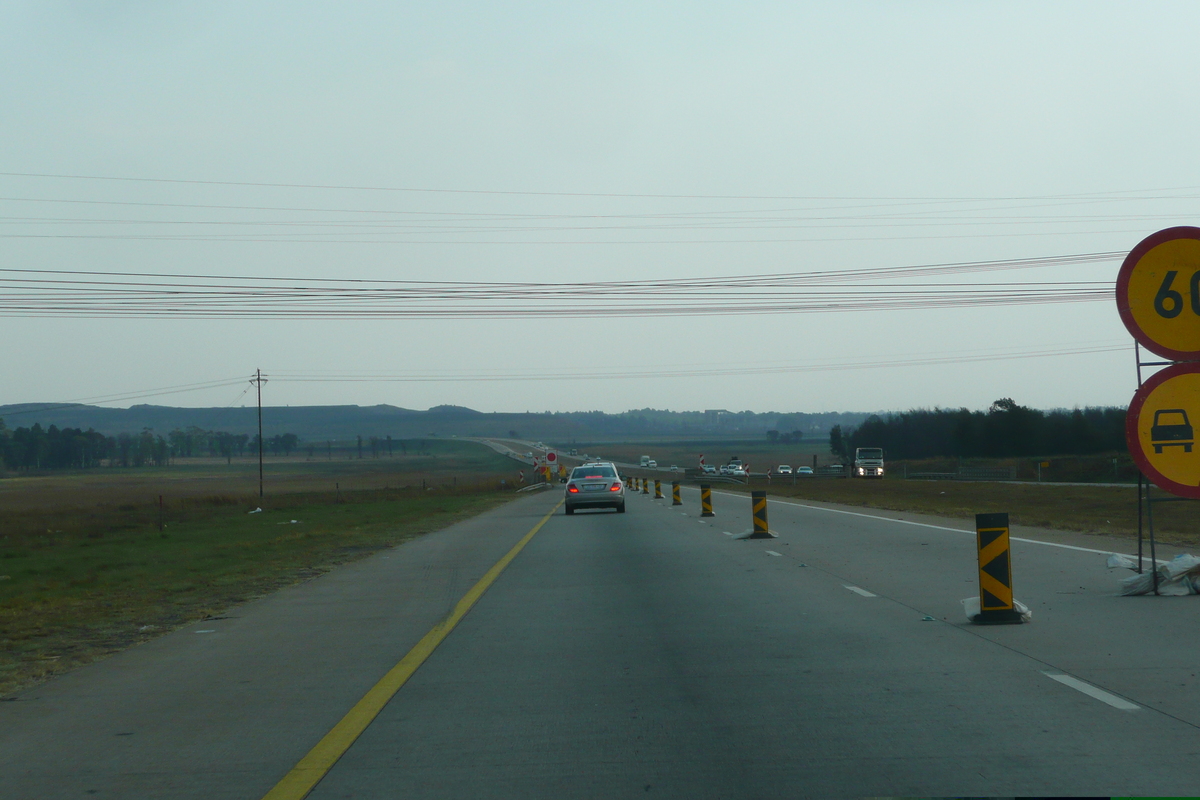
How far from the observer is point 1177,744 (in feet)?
19.9

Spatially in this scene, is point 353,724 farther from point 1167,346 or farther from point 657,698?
point 1167,346

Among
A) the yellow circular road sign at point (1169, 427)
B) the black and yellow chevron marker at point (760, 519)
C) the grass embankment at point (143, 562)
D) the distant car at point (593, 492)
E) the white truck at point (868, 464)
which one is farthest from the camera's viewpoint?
the white truck at point (868, 464)

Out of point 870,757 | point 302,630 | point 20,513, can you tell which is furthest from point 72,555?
point 20,513

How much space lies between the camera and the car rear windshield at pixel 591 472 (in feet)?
122

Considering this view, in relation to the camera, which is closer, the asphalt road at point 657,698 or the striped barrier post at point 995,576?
the asphalt road at point 657,698

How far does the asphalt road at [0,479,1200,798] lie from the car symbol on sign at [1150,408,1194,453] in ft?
5.46

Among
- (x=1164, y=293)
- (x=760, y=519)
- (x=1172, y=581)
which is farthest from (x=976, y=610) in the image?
(x=760, y=519)

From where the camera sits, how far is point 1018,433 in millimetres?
100562

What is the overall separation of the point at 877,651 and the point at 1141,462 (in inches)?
156

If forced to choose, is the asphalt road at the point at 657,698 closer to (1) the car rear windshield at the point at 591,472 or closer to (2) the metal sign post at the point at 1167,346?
(2) the metal sign post at the point at 1167,346

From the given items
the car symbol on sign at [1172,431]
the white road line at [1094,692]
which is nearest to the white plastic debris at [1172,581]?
the car symbol on sign at [1172,431]

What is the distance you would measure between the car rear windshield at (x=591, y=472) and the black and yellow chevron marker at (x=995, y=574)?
26.6 m

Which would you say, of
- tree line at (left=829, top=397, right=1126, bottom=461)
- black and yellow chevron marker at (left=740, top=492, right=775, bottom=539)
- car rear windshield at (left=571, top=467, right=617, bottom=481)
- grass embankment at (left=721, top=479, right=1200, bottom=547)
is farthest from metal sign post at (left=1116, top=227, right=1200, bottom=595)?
tree line at (left=829, top=397, right=1126, bottom=461)

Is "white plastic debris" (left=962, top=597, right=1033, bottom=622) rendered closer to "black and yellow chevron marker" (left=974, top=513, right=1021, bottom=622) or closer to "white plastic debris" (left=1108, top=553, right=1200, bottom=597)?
"black and yellow chevron marker" (left=974, top=513, right=1021, bottom=622)
